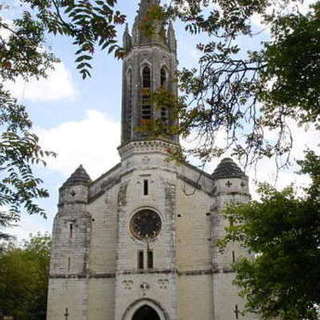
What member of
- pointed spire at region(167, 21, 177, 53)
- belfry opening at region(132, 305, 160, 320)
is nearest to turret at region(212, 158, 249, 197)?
belfry opening at region(132, 305, 160, 320)

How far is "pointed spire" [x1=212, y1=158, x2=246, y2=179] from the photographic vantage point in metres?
28.4

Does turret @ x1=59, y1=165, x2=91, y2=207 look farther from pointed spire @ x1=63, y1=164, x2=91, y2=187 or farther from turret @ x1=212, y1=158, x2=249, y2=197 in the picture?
turret @ x1=212, y1=158, x2=249, y2=197

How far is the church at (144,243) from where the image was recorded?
2616 centimetres

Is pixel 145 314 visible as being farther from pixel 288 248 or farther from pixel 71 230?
pixel 288 248

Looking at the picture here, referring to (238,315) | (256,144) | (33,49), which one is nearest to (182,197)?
(238,315)

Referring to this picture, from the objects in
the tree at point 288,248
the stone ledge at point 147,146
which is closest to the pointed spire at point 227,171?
the stone ledge at point 147,146

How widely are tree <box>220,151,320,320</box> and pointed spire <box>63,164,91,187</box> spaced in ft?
47.6

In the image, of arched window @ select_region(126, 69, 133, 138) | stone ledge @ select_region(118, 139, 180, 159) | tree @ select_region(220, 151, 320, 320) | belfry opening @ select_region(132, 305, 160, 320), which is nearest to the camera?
tree @ select_region(220, 151, 320, 320)

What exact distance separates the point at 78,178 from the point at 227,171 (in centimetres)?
845

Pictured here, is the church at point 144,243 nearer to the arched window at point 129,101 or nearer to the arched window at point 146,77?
the arched window at point 129,101

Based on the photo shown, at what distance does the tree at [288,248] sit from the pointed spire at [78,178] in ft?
47.6

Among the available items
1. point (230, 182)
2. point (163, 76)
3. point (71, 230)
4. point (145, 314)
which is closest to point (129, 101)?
point (163, 76)

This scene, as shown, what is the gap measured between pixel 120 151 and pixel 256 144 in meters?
22.7

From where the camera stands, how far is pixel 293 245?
14219mm
